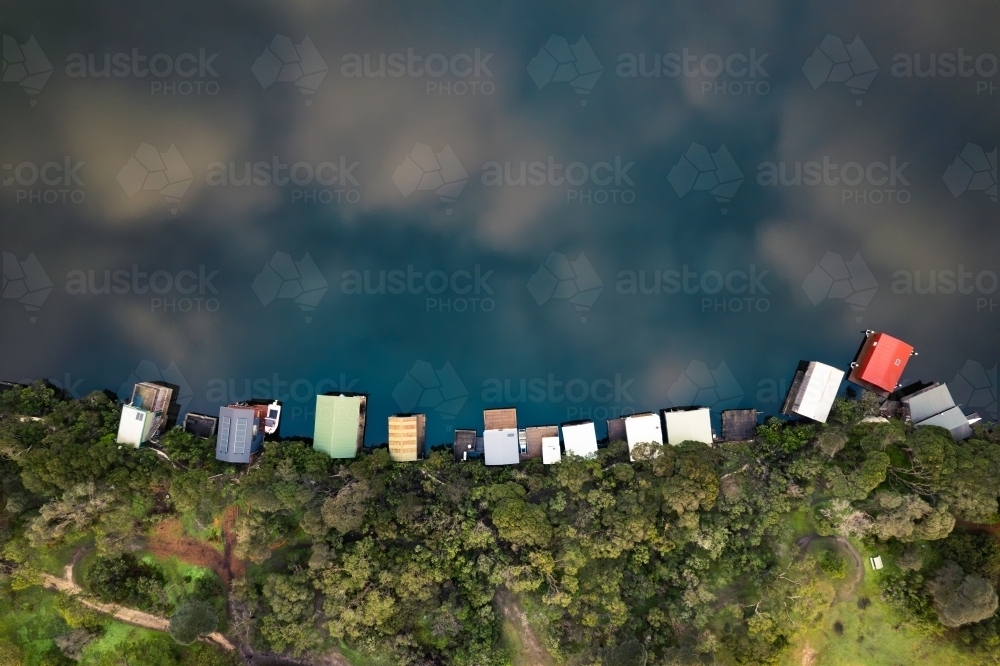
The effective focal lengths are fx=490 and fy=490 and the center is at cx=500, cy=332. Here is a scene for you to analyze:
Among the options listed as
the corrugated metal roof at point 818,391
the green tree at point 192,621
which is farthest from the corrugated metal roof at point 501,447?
the corrugated metal roof at point 818,391

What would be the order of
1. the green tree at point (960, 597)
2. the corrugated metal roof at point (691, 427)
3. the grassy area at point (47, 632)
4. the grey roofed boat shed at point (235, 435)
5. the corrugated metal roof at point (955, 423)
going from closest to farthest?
the green tree at point (960, 597) → the grassy area at point (47, 632) → the grey roofed boat shed at point (235, 435) → the corrugated metal roof at point (955, 423) → the corrugated metal roof at point (691, 427)

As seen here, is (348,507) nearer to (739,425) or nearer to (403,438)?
(403,438)

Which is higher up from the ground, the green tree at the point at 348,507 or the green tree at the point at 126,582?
the green tree at the point at 348,507

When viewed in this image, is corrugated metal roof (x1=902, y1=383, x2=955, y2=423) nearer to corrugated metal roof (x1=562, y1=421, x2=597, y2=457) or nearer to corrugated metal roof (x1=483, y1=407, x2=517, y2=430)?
corrugated metal roof (x1=562, y1=421, x2=597, y2=457)

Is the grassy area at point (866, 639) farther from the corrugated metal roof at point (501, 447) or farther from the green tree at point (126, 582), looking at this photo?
the green tree at point (126, 582)

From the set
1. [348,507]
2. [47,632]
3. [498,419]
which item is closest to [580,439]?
[498,419]

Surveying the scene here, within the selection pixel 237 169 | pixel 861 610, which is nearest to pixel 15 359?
pixel 237 169
